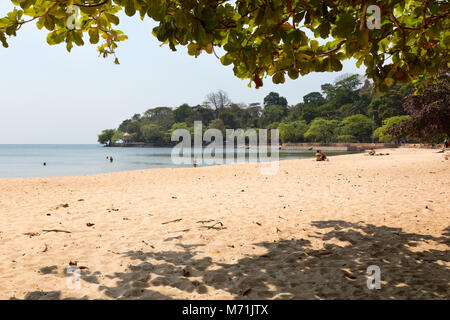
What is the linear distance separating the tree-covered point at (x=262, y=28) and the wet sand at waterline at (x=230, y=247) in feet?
8.75

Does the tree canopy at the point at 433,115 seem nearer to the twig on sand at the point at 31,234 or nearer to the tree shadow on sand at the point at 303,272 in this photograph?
the tree shadow on sand at the point at 303,272

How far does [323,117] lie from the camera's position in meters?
95.8

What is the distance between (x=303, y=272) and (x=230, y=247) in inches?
56.7

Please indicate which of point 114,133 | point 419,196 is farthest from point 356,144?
point 114,133

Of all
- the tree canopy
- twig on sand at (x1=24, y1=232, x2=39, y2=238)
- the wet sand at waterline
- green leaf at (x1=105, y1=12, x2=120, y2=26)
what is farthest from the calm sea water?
green leaf at (x1=105, y1=12, x2=120, y2=26)

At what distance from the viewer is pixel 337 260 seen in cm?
432

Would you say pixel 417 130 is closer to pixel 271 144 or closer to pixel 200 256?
pixel 200 256

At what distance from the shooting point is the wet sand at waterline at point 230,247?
3.48 metres

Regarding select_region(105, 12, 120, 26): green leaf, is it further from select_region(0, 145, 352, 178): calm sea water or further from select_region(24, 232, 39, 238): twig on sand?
select_region(0, 145, 352, 178): calm sea water

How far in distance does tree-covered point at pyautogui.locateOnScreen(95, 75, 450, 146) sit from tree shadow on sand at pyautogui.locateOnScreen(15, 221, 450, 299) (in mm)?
16404

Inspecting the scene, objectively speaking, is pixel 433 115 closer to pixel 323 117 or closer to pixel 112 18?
pixel 112 18

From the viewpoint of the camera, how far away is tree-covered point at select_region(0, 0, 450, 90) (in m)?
2.82

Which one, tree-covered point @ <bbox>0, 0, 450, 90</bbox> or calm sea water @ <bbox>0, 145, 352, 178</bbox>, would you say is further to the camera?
calm sea water @ <bbox>0, 145, 352, 178</bbox>
